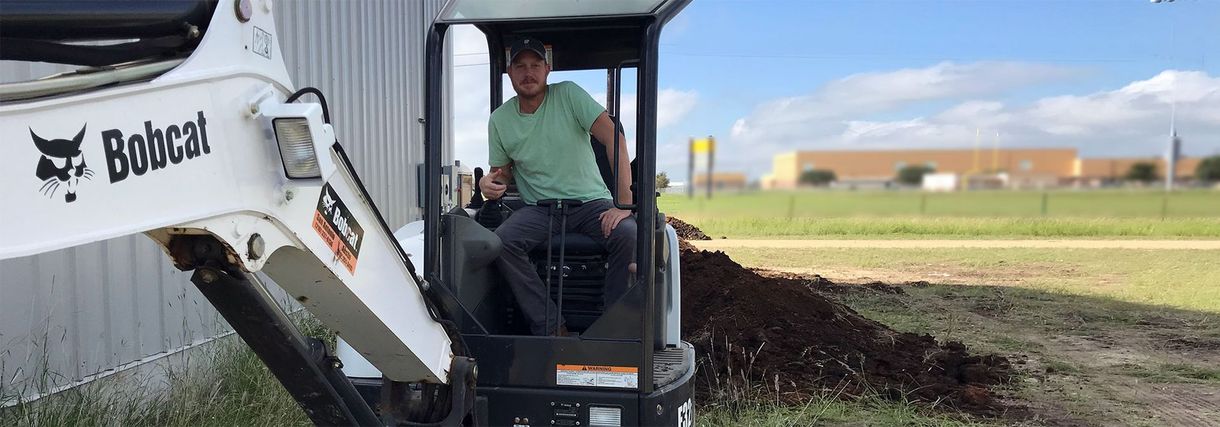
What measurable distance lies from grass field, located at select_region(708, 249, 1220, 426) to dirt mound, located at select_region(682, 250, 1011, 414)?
0.28 metres

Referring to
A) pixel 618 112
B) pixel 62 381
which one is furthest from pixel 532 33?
pixel 62 381

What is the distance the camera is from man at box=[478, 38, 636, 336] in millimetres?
3029

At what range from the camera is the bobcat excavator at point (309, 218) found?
1256mm

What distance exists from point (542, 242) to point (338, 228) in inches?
51.5

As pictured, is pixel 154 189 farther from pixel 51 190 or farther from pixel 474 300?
pixel 474 300

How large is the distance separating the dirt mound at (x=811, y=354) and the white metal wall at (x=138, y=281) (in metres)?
3.23

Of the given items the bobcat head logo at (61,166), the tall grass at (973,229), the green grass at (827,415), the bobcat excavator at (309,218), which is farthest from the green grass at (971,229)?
the bobcat head logo at (61,166)

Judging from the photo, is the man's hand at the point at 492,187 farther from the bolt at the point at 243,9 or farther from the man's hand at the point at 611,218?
the bolt at the point at 243,9

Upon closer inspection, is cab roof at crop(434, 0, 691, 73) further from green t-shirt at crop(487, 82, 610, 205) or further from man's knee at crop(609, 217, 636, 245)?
man's knee at crop(609, 217, 636, 245)

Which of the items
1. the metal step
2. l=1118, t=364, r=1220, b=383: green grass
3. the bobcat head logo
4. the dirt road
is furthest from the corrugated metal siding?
the dirt road

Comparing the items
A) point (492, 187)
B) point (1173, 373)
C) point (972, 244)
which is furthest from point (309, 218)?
point (972, 244)

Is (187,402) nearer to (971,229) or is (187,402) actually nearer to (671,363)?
(671,363)

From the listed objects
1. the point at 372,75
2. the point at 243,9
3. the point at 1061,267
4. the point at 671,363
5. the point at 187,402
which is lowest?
the point at 1061,267

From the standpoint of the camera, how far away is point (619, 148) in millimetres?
3059
